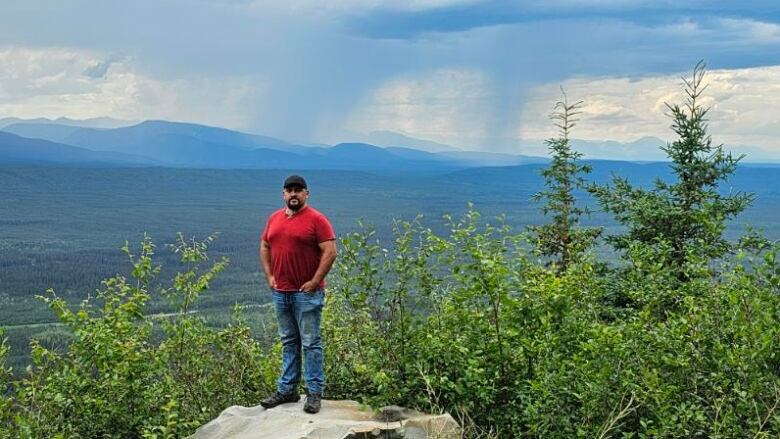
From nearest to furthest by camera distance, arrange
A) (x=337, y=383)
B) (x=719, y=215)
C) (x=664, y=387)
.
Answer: (x=664, y=387) → (x=719, y=215) → (x=337, y=383)

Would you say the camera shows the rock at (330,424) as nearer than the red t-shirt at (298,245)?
Yes

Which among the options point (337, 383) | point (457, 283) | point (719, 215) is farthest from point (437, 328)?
point (719, 215)

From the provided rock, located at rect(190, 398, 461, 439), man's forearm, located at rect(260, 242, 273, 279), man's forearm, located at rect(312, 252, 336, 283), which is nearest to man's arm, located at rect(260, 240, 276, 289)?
man's forearm, located at rect(260, 242, 273, 279)

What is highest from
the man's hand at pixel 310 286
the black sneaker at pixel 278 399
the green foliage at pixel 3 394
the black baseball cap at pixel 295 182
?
the black baseball cap at pixel 295 182

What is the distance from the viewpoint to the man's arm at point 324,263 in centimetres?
795

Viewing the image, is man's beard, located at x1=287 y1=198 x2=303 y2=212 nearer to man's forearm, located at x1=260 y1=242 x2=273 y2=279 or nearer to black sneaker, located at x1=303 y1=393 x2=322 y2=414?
man's forearm, located at x1=260 y1=242 x2=273 y2=279

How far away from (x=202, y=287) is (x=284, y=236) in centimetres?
248

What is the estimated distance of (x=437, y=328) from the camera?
8.01 meters

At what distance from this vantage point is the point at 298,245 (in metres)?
8.08

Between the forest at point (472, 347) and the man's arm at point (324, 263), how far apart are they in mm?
177

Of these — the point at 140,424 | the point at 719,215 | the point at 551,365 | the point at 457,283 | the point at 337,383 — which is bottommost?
the point at 140,424

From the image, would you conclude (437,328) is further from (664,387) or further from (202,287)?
(202,287)

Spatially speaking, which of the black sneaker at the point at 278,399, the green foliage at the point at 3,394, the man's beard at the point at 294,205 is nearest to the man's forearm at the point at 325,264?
the man's beard at the point at 294,205

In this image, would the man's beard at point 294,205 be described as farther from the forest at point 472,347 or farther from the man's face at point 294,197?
the forest at point 472,347
